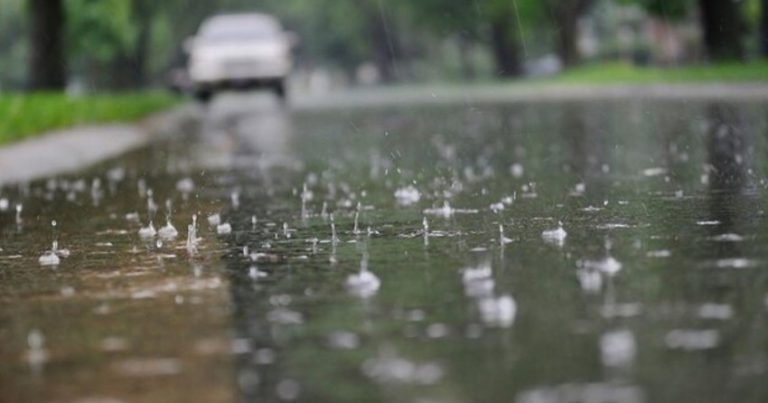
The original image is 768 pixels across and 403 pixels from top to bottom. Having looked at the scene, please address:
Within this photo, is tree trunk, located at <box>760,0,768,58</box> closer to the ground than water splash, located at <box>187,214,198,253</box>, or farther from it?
farther from it

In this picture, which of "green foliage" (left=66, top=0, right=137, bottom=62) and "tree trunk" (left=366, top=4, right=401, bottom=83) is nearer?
"green foliage" (left=66, top=0, right=137, bottom=62)

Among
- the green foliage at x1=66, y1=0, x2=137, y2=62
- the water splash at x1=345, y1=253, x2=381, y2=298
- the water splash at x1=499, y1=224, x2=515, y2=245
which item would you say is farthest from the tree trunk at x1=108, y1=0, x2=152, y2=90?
the water splash at x1=345, y1=253, x2=381, y2=298

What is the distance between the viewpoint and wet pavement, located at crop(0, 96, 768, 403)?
5.04 metres

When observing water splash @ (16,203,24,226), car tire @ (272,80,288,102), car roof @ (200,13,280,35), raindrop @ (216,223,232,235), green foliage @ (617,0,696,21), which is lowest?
raindrop @ (216,223,232,235)

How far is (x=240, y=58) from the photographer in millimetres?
43375

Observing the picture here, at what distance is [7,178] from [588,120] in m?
10.8

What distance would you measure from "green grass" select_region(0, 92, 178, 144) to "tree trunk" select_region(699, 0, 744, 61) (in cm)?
1442

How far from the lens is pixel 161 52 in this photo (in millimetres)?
82250

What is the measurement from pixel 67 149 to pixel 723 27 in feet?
78.9

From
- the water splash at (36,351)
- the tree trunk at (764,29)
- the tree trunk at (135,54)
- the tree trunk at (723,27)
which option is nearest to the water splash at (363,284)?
the water splash at (36,351)

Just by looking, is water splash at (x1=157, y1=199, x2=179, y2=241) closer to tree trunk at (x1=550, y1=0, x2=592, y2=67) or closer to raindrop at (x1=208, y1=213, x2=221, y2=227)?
raindrop at (x1=208, y1=213, x2=221, y2=227)

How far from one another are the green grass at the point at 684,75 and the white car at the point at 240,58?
836cm

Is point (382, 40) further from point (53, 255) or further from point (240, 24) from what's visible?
point (53, 255)

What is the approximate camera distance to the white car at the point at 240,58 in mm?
43344
